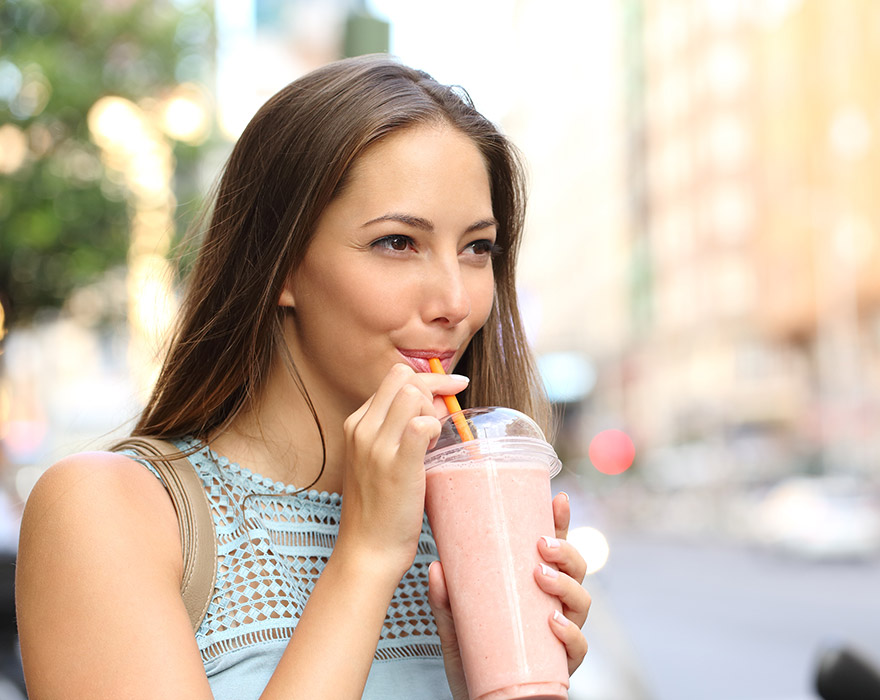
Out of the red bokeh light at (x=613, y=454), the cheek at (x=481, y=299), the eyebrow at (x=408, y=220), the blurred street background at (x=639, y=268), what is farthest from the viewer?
the red bokeh light at (x=613, y=454)

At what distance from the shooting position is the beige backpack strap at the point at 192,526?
1513 mm

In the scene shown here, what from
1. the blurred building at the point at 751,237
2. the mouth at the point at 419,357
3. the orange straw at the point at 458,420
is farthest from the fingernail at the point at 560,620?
the blurred building at the point at 751,237

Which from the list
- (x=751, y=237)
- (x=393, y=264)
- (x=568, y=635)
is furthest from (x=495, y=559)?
(x=751, y=237)

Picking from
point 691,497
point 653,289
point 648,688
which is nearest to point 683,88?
point 653,289

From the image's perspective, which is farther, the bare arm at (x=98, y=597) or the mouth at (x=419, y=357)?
the mouth at (x=419, y=357)

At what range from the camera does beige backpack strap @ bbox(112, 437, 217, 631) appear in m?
1.51

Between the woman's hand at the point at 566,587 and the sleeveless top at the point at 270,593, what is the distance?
298 mm

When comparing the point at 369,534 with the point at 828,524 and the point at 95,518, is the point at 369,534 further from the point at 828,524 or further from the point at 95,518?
the point at 828,524

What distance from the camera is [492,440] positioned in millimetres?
1519

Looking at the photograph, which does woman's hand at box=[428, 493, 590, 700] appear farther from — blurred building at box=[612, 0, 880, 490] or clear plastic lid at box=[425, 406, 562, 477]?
blurred building at box=[612, 0, 880, 490]

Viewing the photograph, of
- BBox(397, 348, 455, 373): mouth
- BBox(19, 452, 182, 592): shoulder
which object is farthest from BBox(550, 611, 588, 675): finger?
BBox(19, 452, 182, 592): shoulder

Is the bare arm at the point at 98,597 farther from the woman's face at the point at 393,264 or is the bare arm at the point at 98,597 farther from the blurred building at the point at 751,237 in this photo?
the blurred building at the point at 751,237

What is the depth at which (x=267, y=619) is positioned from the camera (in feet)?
5.22

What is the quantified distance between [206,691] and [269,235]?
733 millimetres
